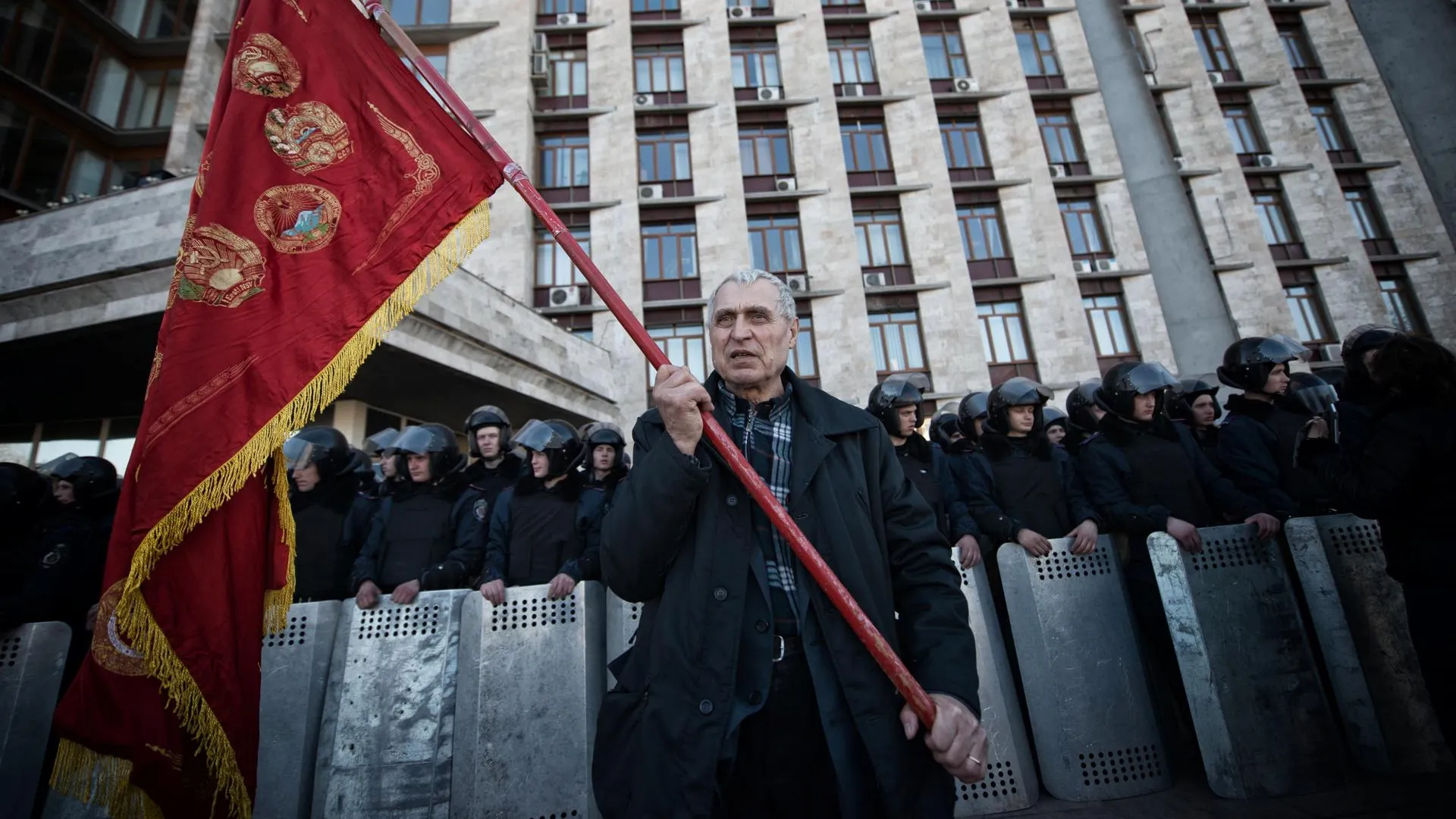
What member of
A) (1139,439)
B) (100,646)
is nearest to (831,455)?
(100,646)

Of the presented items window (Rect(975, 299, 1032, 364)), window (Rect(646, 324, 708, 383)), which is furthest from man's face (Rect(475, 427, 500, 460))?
window (Rect(975, 299, 1032, 364))

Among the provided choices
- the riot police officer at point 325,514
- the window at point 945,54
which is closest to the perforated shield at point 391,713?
the riot police officer at point 325,514

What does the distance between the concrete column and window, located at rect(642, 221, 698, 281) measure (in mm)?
11045

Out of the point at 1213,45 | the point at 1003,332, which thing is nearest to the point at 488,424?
the point at 1003,332

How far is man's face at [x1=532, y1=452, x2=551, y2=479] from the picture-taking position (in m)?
5.00

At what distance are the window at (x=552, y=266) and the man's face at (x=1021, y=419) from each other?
14117 mm

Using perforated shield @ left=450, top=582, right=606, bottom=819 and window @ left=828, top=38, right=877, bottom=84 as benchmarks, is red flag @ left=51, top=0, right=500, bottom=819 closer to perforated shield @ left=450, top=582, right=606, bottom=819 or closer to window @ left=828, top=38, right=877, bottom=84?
perforated shield @ left=450, top=582, right=606, bottom=819

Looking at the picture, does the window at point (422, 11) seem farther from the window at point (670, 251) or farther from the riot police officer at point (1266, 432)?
the riot police officer at point (1266, 432)

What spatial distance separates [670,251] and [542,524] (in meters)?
Result: 14.1

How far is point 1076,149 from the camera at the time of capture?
62.9 feet

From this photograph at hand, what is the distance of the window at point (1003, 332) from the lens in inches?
675

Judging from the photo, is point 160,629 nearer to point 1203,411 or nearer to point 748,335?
point 748,335

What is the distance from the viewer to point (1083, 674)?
3.26m

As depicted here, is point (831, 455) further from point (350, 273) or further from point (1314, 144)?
point (1314, 144)
